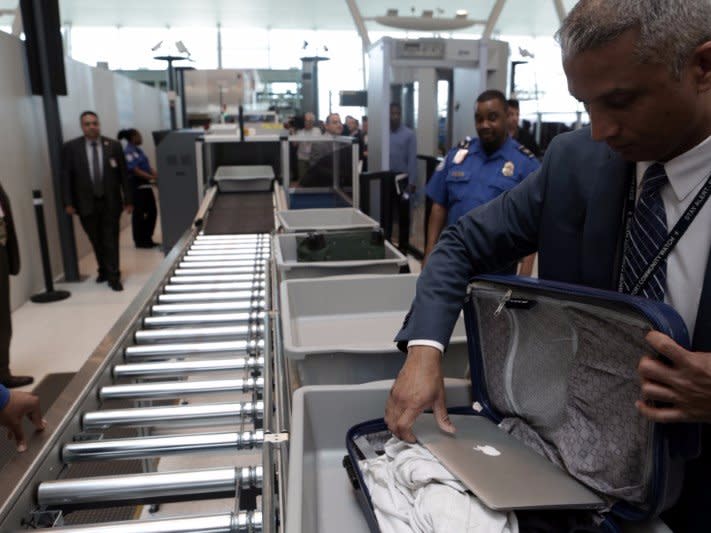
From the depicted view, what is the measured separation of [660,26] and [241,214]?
365 centimetres

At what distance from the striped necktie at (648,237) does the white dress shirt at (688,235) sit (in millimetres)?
11

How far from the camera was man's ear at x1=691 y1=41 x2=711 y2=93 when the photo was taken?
2.52 ft

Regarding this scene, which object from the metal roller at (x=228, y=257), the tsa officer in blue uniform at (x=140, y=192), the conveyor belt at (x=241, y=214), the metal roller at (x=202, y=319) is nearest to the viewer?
the metal roller at (x=202, y=319)

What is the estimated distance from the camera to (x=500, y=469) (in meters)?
0.90

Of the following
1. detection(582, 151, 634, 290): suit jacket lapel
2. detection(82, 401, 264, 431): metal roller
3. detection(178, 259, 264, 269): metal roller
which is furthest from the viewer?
detection(178, 259, 264, 269): metal roller

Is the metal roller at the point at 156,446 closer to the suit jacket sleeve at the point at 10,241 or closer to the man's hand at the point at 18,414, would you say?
the man's hand at the point at 18,414

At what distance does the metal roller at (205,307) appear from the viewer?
1.94 metres

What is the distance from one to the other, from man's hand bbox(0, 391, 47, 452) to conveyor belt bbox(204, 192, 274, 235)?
8.17ft

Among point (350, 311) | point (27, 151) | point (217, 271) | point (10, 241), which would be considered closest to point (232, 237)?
point (217, 271)

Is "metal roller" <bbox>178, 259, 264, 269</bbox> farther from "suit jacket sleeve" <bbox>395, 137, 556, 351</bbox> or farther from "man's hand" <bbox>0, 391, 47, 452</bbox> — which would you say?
"suit jacket sleeve" <bbox>395, 137, 556, 351</bbox>

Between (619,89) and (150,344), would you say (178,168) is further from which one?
(619,89)

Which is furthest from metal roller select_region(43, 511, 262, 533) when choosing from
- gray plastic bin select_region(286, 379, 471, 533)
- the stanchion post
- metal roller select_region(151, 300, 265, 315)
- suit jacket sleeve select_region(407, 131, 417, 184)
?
suit jacket sleeve select_region(407, 131, 417, 184)

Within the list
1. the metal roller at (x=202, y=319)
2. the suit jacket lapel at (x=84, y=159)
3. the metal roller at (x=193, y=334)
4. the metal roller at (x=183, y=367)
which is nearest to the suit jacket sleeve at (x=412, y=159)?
the suit jacket lapel at (x=84, y=159)

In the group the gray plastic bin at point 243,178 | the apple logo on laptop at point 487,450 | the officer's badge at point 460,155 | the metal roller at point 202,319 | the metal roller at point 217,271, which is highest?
the officer's badge at point 460,155
